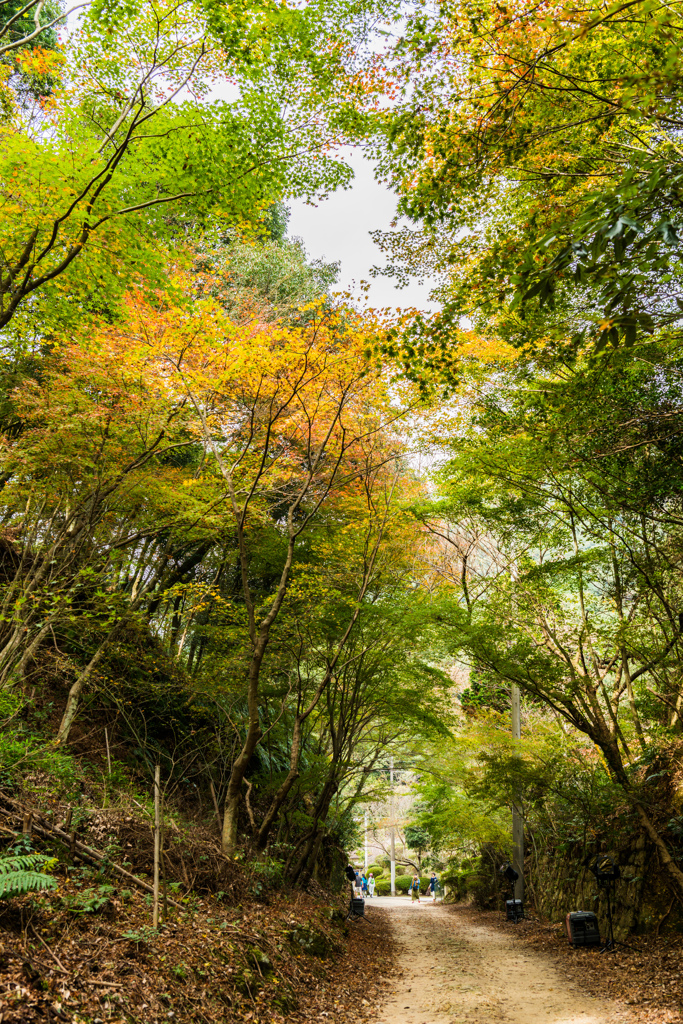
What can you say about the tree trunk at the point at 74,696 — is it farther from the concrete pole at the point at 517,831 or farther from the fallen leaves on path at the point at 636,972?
the concrete pole at the point at 517,831

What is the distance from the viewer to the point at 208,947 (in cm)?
560

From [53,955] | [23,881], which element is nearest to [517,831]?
[53,955]

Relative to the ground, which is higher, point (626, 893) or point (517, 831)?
point (517, 831)

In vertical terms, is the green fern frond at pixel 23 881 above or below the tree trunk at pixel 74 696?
below

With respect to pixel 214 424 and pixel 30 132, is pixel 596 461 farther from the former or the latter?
pixel 30 132

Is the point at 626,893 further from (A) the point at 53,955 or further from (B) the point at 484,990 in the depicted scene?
(A) the point at 53,955

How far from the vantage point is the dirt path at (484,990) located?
6.29 m

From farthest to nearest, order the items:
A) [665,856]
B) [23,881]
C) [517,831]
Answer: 1. [517,831]
2. [665,856]
3. [23,881]

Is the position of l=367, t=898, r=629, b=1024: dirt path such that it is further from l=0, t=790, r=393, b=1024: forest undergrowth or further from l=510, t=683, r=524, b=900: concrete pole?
l=510, t=683, r=524, b=900: concrete pole

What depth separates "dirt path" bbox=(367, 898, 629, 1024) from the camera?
248 inches

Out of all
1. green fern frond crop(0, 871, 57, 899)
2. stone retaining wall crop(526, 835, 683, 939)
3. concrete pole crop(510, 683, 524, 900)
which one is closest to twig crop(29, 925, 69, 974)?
green fern frond crop(0, 871, 57, 899)

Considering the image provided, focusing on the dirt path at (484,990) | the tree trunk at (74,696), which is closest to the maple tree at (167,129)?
the tree trunk at (74,696)

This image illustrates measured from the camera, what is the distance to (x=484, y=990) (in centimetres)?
759

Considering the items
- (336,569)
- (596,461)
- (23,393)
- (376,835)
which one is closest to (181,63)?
(23,393)
